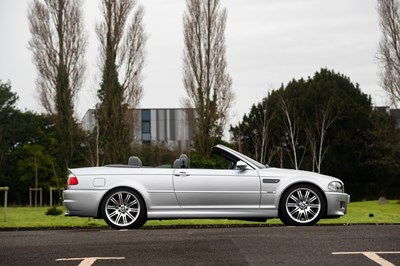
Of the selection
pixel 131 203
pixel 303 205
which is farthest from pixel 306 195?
pixel 131 203

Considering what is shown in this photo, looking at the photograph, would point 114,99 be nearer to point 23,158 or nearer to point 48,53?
point 48,53

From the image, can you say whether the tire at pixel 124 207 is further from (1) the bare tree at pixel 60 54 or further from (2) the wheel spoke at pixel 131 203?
(1) the bare tree at pixel 60 54

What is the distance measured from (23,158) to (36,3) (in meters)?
18.5

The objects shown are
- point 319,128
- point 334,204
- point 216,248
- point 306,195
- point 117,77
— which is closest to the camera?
point 216,248

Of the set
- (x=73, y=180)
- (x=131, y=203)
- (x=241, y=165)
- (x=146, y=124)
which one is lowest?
(x=131, y=203)

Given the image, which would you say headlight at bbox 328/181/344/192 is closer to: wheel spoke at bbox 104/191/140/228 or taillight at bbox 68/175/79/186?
wheel spoke at bbox 104/191/140/228

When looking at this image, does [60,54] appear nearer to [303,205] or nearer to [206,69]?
[206,69]

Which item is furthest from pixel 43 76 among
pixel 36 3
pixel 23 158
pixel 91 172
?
pixel 91 172

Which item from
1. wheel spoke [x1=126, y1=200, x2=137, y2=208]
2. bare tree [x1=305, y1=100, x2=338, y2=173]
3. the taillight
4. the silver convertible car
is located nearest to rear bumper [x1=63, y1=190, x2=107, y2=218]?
the silver convertible car

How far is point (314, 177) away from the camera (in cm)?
1220

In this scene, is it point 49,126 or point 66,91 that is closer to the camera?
point 66,91

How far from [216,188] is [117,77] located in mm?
28663

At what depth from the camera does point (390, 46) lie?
44906 millimetres

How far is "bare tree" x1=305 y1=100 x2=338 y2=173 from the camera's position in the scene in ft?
164
